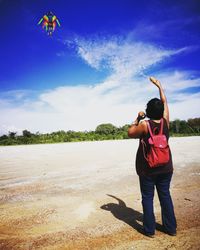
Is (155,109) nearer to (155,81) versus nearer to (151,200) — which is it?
(155,81)

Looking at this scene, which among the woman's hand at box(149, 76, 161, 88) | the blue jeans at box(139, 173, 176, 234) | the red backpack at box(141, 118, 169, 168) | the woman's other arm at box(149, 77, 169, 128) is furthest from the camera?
the woman's hand at box(149, 76, 161, 88)

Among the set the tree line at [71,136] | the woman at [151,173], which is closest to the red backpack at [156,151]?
the woman at [151,173]

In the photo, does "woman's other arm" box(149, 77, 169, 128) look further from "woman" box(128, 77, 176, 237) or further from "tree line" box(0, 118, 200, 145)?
"tree line" box(0, 118, 200, 145)

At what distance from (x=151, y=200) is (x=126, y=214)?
4.04ft

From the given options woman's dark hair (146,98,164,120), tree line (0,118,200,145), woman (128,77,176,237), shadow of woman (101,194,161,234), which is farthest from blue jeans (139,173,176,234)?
tree line (0,118,200,145)

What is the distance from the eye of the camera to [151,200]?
3.34 metres

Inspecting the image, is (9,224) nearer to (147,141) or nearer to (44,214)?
(44,214)

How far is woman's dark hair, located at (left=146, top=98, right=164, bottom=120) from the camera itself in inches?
130

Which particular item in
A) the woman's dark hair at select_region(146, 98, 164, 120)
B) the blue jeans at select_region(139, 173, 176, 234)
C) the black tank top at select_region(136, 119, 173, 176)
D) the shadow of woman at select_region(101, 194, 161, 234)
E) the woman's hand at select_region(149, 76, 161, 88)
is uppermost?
the woman's hand at select_region(149, 76, 161, 88)

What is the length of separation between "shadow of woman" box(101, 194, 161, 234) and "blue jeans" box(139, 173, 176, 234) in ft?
0.95

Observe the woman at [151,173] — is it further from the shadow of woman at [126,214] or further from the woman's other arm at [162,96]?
the shadow of woman at [126,214]

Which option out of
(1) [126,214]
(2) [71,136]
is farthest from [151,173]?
(2) [71,136]

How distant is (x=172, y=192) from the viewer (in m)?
5.67

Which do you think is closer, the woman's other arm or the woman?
the woman
